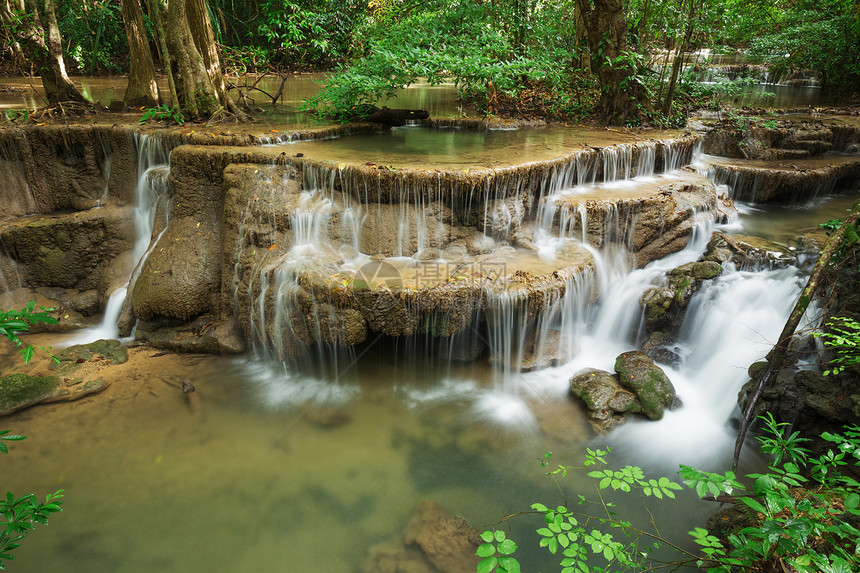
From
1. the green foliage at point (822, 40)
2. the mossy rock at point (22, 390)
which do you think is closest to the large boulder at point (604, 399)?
the mossy rock at point (22, 390)

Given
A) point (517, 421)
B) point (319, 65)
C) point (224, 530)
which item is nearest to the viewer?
point (224, 530)

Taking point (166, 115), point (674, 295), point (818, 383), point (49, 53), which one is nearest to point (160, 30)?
point (166, 115)

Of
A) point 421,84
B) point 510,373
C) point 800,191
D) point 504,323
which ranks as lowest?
point 510,373

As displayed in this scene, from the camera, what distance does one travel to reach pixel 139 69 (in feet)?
29.6

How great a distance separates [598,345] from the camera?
19.7 feet

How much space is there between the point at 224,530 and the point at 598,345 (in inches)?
176

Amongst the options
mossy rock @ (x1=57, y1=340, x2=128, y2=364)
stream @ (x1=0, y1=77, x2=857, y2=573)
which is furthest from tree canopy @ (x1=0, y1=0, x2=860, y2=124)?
mossy rock @ (x1=57, y1=340, x2=128, y2=364)

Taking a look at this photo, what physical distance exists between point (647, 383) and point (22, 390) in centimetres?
673

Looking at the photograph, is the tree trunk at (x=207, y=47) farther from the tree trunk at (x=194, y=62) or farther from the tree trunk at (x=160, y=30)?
the tree trunk at (x=160, y=30)

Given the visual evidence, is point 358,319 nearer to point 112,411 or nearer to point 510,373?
point 510,373

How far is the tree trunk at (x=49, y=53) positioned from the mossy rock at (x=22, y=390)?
563 cm

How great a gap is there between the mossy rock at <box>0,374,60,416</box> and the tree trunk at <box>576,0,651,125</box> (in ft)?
31.7

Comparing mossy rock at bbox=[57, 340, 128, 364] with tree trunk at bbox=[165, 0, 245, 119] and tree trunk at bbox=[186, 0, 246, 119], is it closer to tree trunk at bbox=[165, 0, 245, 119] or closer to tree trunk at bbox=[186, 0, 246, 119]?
tree trunk at bbox=[165, 0, 245, 119]

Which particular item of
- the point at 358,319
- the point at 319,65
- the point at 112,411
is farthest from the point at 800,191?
the point at 319,65
